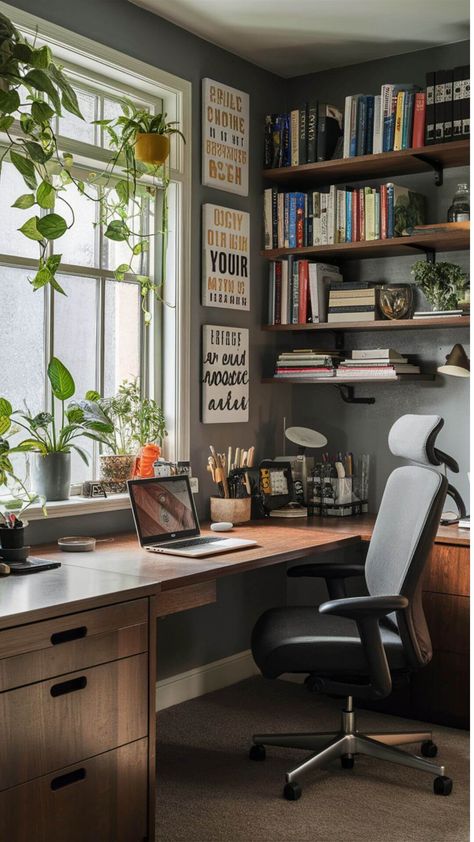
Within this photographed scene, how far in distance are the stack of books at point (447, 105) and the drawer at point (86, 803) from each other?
2.57 m

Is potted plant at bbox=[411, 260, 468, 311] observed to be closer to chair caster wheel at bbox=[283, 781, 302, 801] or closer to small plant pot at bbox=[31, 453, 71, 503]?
small plant pot at bbox=[31, 453, 71, 503]

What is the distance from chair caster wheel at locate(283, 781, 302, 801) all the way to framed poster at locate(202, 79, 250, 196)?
2356mm

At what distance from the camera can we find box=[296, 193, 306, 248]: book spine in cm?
416

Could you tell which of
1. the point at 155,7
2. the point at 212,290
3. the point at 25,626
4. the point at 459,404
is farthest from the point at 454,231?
the point at 25,626

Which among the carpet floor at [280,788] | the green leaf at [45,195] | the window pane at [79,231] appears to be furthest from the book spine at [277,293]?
the carpet floor at [280,788]

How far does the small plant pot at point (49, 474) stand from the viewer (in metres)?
3.31

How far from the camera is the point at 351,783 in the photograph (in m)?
3.14

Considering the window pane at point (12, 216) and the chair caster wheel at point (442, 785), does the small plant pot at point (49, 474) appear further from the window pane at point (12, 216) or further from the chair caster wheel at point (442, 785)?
the chair caster wheel at point (442, 785)

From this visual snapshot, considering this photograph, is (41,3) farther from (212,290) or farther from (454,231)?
(454,231)

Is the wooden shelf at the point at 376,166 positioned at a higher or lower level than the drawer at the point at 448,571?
→ higher

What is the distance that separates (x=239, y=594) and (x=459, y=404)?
127 cm

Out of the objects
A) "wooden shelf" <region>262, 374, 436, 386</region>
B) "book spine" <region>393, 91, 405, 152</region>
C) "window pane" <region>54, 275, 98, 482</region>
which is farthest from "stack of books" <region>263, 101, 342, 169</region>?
"window pane" <region>54, 275, 98, 482</region>

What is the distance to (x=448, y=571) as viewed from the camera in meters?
3.54

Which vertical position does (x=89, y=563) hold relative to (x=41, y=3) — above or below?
below
